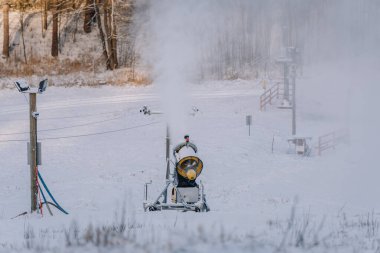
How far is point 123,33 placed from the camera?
152 feet

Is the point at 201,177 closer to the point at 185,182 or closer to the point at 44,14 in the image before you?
the point at 185,182

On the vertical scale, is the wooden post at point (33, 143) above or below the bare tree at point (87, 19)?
below

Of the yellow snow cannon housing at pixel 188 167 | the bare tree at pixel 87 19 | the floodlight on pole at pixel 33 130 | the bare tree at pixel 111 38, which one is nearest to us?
the yellow snow cannon housing at pixel 188 167

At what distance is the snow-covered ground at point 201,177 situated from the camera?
25.5 feet

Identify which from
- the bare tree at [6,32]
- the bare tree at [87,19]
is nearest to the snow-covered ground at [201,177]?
the bare tree at [6,32]

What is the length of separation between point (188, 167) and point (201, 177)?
25.6 ft

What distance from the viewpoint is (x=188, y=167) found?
526 inches

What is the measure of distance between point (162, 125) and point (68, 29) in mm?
23995

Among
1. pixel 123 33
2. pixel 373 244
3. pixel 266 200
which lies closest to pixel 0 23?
pixel 123 33

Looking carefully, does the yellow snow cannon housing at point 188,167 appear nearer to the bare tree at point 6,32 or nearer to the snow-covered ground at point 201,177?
the snow-covered ground at point 201,177

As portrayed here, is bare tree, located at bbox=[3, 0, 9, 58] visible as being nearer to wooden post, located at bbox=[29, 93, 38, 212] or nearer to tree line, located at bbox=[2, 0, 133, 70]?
tree line, located at bbox=[2, 0, 133, 70]

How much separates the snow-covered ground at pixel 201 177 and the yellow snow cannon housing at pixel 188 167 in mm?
1157

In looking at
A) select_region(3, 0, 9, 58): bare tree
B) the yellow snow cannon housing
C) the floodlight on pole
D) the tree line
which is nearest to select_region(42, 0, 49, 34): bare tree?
the tree line

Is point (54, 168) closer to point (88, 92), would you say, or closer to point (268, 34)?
point (88, 92)
